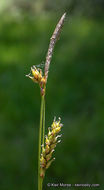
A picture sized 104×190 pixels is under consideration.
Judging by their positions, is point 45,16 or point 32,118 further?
point 45,16

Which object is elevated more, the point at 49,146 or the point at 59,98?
the point at 59,98

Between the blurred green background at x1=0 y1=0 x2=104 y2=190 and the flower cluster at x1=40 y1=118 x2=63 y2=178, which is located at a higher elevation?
the blurred green background at x1=0 y1=0 x2=104 y2=190

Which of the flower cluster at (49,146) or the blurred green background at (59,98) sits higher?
the blurred green background at (59,98)

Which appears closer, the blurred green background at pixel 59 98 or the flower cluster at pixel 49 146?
the flower cluster at pixel 49 146

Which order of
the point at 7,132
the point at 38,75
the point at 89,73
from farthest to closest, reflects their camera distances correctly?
Answer: the point at 89,73, the point at 7,132, the point at 38,75

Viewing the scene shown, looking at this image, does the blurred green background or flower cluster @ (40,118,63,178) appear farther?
the blurred green background

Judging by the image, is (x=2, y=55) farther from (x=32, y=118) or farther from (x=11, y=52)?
(x=32, y=118)

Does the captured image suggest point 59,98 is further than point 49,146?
Yes

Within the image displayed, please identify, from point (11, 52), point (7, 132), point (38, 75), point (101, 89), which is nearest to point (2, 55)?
point (11, 52)
